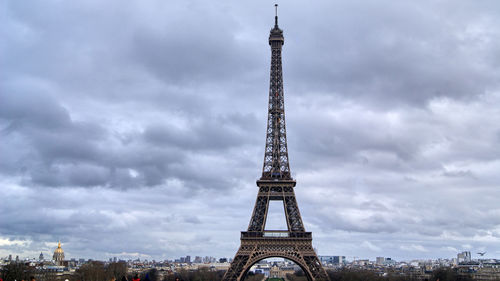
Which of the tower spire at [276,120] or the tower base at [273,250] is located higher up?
the tower spire at [276,120]

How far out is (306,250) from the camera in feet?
275

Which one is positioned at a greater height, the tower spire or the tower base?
the tower spire

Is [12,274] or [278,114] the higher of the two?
[278,114]

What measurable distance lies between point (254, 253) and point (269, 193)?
973 cm

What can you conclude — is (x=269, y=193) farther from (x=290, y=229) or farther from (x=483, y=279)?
(x=483, y=279)

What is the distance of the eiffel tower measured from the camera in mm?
83312

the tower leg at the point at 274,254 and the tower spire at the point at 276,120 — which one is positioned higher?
the tower spire at the point at 276,120

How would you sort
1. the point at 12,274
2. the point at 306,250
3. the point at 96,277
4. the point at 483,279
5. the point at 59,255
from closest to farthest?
the point at 306,250 → the point at 12,274 → the point at 96,277 → the point at 483,279 → the point at 59,255

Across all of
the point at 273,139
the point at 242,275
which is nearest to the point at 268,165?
the point at 273,139

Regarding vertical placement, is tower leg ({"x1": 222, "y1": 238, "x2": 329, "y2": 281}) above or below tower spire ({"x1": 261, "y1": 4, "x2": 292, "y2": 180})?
below

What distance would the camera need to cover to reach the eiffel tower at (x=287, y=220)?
83.3m

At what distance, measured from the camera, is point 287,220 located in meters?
85.9

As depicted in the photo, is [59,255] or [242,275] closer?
[242,275]

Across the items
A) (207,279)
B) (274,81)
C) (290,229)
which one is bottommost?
(207,279)
